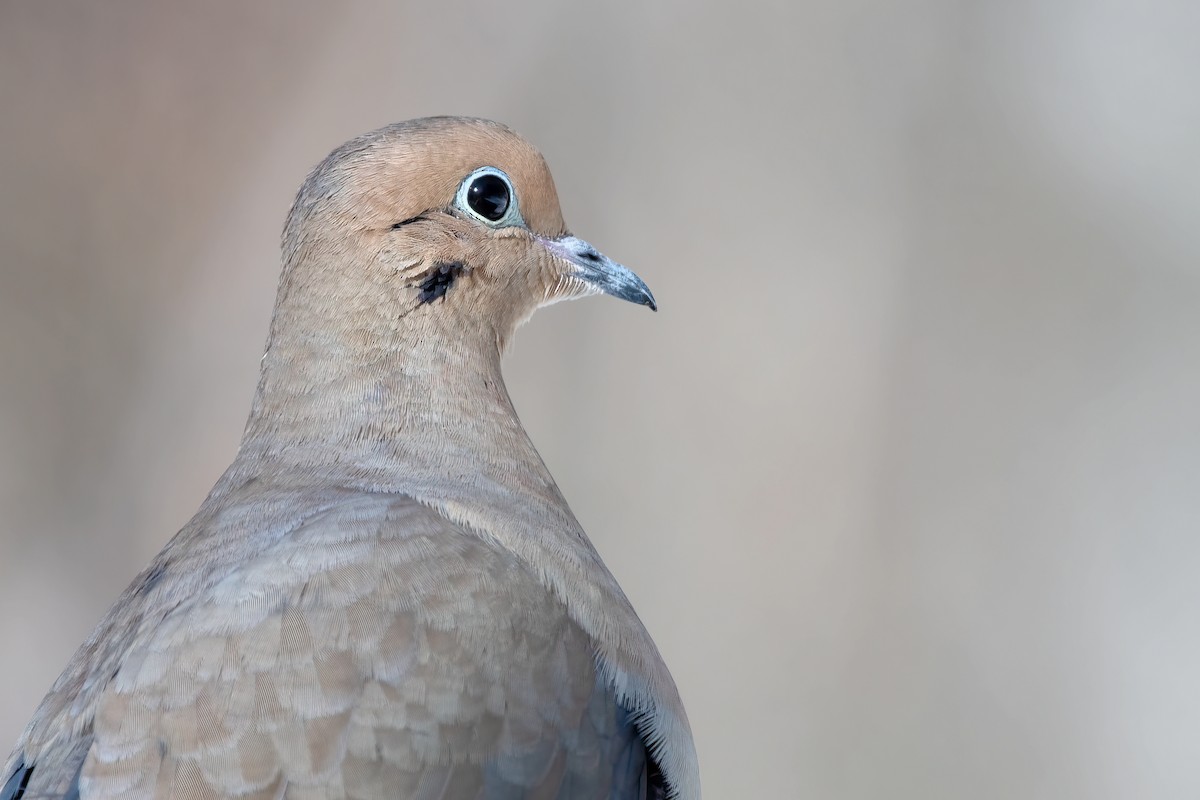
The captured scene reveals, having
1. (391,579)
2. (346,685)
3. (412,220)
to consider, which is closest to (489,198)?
(412,220)

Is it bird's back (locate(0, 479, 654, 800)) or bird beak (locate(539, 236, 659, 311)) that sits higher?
bird beak (locate(539, 236, 659, 311))

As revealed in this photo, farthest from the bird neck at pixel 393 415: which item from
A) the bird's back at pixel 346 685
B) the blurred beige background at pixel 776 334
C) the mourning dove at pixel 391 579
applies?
the blurred beige background at pixel 776 334

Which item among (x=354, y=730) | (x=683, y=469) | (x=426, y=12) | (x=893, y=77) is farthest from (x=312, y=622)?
(x=426, y=12)

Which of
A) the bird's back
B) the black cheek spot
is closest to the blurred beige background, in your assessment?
the black cheek spot

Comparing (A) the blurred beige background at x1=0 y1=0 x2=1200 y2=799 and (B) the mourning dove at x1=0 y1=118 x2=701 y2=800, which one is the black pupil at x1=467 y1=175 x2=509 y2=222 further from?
(A) the blurred beige background at x1=0 y1=0 x2=1200 y2=799

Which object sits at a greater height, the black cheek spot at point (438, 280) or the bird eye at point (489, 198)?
the bird eye at point (489, 198)

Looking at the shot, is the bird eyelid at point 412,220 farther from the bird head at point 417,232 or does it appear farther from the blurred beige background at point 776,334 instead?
the blurred beige background at point 776,334

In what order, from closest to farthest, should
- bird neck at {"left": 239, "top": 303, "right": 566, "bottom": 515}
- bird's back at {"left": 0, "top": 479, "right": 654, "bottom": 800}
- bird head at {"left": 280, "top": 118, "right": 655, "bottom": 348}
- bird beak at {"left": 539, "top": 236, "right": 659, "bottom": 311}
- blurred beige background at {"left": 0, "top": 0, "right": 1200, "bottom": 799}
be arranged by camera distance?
bird's back at {"left": 0, "top": 479, "right": 654, "bottom": 800}, bird neck at {"left": 239, "top": 303, "right": 566, "bottom": 515}, bird head at {"left": 280, "top": 118, "right": 655, "bottom": 348}, bird beak at {"left": 539, "top": 236, "right": 659, "bottom": 311}, blurred beige background at {"left": 0, "top": 0, "right": 1200, "bottom": 799}
